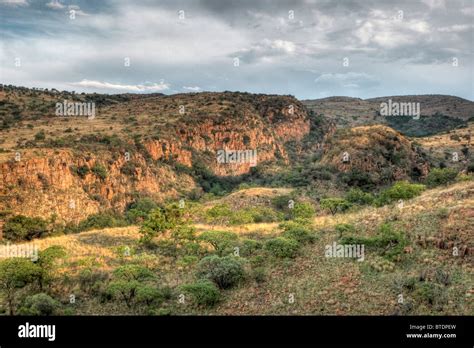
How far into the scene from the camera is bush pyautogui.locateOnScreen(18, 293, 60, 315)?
1380cm

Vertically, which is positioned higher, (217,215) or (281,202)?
(217,215)

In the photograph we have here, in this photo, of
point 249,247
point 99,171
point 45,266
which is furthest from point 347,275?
Result: point 99,171

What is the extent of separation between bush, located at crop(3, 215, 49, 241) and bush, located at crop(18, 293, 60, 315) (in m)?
15.0

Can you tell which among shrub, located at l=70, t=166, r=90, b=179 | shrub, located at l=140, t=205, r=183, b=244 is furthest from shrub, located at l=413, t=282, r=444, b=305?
shrub, located at l=70, t=166, r=90, b=179

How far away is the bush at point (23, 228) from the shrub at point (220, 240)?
14209mm

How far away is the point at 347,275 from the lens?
49.0 ft

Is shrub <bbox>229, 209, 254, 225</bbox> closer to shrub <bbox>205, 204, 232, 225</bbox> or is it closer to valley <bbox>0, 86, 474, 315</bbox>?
valley <bbox>0, 86, 474, 315</bbox>

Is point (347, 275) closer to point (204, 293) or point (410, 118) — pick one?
point (204, 293)

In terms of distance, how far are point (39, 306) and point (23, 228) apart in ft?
52.7
